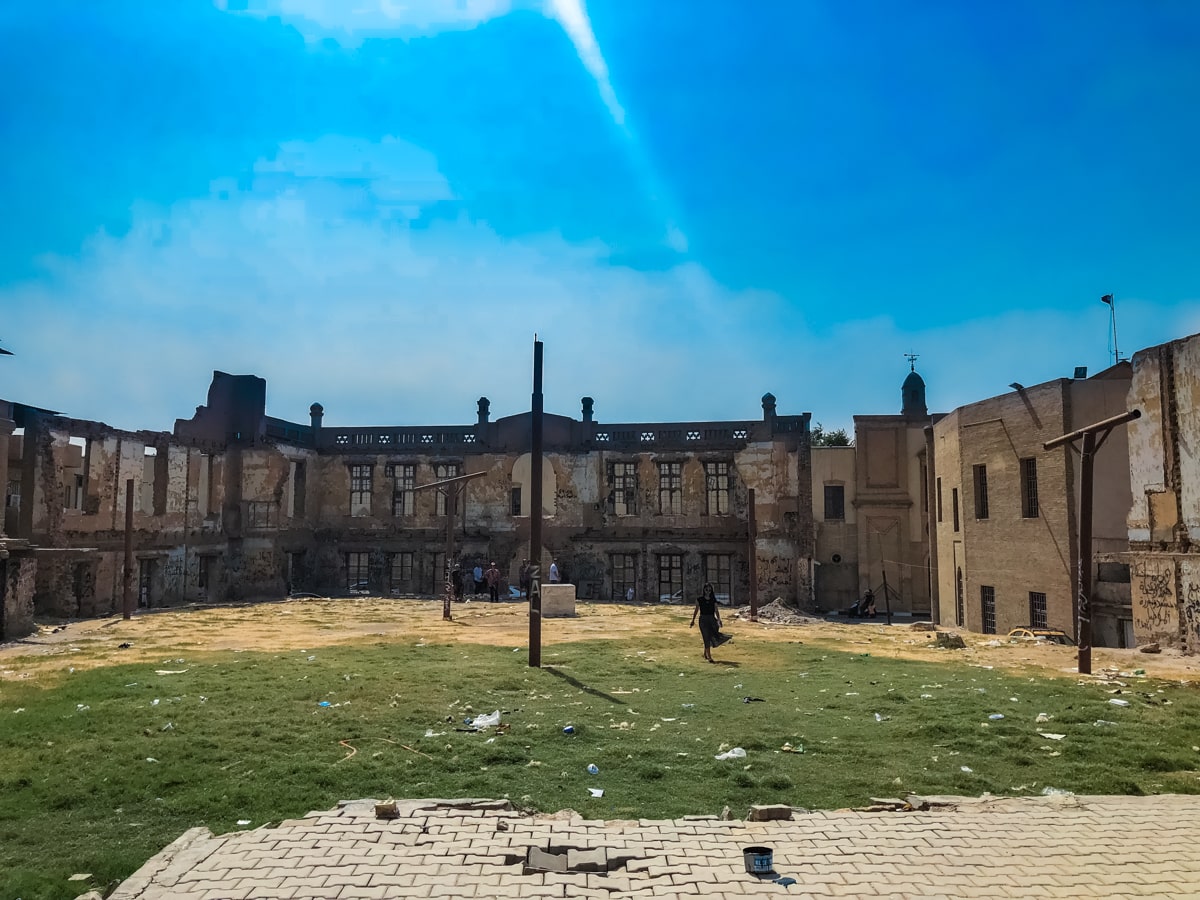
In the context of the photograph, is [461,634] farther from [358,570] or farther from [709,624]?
[358,570]

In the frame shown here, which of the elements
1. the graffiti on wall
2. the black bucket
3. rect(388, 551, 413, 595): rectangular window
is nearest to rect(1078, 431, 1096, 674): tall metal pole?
the graffiti on wall

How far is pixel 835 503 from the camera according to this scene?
2956 centimetres

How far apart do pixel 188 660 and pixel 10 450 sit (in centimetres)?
Answer: 1294

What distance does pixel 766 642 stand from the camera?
17391mm

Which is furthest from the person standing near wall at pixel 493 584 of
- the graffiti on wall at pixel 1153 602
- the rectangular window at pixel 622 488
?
the graffiti on wall at pixel 1153 602

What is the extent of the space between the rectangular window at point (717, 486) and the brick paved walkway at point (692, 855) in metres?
24.4

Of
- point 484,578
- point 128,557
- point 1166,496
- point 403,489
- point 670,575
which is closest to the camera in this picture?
point 1166,496

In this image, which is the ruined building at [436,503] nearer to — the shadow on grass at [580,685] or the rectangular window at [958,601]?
the rectangular window at [958,601]

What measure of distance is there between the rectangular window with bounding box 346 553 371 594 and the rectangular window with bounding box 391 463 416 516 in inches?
92.9

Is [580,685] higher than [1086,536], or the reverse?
[1086,536]

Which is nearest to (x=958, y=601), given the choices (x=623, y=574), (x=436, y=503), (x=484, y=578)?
(x=623, y=574)

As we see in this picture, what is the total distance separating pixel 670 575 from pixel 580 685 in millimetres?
19558

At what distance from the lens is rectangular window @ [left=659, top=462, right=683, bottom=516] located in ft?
102

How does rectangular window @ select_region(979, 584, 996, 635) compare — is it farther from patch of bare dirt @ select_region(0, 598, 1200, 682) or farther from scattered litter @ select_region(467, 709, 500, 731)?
scattered litter @ select_region(467, 709, 500, 731)
